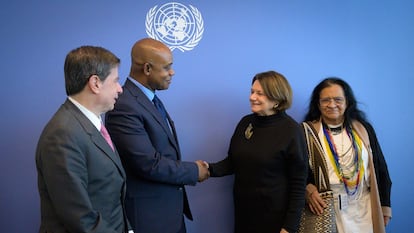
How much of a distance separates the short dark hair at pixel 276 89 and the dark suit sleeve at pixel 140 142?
2.04 feet

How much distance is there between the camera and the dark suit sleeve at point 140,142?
136 centimetres

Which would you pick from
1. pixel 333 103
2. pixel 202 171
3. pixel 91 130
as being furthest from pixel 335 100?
pixel 91 130

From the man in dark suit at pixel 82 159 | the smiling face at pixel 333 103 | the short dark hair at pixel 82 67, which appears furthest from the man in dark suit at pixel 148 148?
the smiling face at pixel 333 103

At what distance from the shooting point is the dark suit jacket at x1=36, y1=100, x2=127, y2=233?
1.01m

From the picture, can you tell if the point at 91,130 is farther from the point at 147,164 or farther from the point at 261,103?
the point at 261,103

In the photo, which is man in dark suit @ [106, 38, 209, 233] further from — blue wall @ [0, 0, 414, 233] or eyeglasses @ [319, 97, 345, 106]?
eyeglasses @ [319, 97, 345, 106]

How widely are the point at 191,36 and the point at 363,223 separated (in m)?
1.53

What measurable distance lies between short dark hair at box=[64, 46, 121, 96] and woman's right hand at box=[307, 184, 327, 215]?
131 cm

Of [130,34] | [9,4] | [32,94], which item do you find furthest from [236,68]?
[9,4]

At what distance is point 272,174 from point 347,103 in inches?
28.4

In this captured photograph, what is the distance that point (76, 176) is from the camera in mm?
1017

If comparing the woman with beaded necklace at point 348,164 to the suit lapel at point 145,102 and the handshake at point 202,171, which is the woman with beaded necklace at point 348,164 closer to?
the handshake at point 202,171

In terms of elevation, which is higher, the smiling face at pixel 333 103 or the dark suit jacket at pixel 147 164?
the smiling face at pixel 333 103

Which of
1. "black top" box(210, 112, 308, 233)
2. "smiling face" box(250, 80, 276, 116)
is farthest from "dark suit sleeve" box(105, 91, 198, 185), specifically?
"smiling face" box(250, 80, 276, 116)
